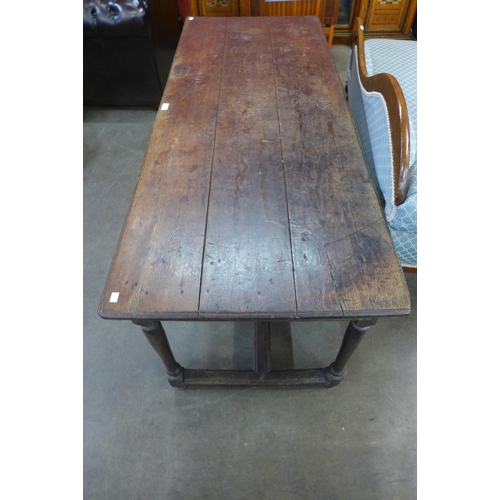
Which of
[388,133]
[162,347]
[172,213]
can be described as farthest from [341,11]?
[162,347]

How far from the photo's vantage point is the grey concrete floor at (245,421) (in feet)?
3.56

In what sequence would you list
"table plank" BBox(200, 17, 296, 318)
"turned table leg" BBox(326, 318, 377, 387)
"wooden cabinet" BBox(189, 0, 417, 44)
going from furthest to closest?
1. "wooden cabinet" BBox(189, 0, 417, 44)
2. "turned table leg" BBox(326, 318, 377, 387)
3. "table plank" BBox(200, 17, 296, 318)

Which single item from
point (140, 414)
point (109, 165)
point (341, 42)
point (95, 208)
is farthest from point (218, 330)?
point (341, 42)

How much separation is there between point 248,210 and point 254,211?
0.02m

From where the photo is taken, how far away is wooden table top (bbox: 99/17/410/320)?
2.52ft

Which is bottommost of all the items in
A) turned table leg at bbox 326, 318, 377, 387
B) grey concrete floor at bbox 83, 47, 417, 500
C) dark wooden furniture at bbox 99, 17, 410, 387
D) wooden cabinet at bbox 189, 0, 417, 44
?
grey concrete floor at bbox 83, 47, 417, 500

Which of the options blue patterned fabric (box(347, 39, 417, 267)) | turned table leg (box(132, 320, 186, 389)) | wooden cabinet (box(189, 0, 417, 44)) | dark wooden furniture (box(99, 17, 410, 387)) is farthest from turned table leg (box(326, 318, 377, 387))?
wooden cabinet (box(189, 0, 417, 44))

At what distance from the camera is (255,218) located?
0.90 meters

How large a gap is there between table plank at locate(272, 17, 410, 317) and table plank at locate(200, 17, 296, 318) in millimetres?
35

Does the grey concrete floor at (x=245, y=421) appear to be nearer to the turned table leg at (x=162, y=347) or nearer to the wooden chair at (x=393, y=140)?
the turned table leg at (x=162, y=347)

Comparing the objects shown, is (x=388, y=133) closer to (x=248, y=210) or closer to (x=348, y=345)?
(x=248, y=210)

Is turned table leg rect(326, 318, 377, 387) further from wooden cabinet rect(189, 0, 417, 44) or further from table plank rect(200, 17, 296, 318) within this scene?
wooden cabinet rect(189, 0, 417, 44)

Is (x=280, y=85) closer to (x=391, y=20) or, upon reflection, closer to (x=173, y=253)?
(x=173, y=253)

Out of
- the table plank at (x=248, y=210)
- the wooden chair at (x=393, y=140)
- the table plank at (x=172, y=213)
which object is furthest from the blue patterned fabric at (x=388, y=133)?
the table plank at (x=172, y=213)
